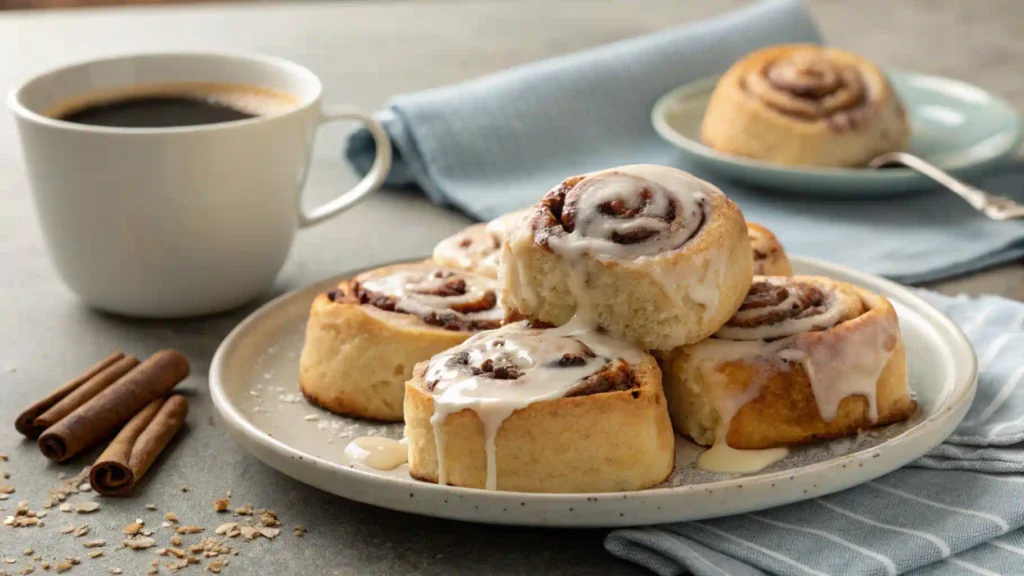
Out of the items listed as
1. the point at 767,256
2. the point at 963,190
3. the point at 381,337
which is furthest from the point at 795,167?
the point at 381,337

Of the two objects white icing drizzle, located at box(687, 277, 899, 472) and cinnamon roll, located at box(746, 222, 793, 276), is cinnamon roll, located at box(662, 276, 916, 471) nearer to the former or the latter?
white icing drizzle, located at box(687, 277, 899, 472)

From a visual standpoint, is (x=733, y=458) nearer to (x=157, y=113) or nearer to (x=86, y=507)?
(x=86, y=507)

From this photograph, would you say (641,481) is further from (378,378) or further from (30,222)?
(30,222)

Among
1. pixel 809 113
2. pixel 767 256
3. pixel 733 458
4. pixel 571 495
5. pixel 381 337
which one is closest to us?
pixel 571 495

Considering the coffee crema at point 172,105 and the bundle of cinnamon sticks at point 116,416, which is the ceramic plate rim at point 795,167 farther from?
the bundle of cinnamon sticks at point 116,416

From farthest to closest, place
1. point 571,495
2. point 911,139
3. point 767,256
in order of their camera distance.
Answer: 1. point 911,139
2. point 767,256
3. point 571,495

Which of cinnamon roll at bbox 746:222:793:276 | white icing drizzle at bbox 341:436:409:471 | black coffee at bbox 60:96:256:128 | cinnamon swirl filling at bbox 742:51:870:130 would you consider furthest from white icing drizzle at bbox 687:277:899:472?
cinnamon swirl filling at bbox 742:51:870:130
